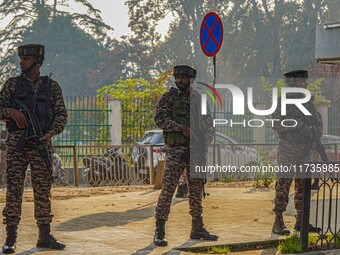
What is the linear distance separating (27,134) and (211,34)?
7708 millimetres

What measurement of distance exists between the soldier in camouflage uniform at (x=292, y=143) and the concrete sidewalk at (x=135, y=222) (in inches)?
16.5

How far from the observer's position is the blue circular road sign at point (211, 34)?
51.8 feet

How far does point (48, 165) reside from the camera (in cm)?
895

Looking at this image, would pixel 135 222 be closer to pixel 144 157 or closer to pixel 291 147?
pixel 291 147

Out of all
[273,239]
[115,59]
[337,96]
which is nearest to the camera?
[273,239]

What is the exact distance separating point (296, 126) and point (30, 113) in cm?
312

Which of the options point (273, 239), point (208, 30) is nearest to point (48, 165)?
point (273, 239)

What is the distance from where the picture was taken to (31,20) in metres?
60.6

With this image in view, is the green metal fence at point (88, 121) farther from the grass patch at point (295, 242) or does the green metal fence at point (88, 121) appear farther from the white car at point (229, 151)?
the grass patch at point (295, 242)

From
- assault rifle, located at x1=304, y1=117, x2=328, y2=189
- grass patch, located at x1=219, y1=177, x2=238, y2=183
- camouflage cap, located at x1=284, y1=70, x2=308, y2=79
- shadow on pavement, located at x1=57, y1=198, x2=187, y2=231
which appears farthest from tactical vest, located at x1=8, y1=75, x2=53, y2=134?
grass patch, located at x1=219, y1=177, x2=238, y2=183

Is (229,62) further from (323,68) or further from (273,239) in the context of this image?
(273,239)

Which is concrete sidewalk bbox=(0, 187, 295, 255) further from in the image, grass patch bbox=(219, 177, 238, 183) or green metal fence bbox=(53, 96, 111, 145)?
green metal fence bbox=(53, 96, 111, 145)

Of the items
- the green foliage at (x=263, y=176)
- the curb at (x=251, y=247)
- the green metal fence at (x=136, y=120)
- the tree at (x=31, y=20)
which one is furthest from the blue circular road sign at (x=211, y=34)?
the tree at (x=31, y=20)

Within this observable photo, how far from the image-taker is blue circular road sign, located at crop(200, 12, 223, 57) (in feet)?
51.8
